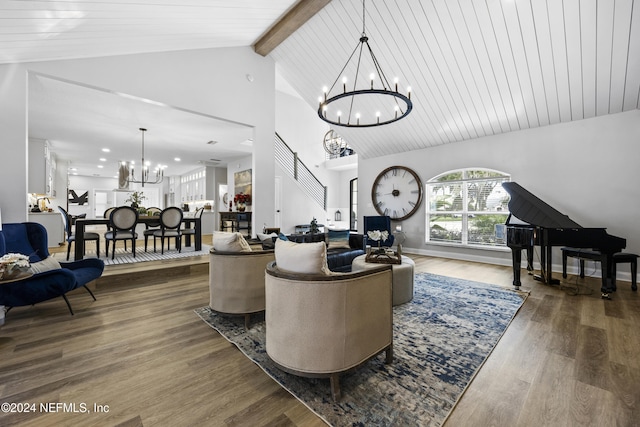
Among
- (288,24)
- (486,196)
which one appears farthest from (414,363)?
(288,24)

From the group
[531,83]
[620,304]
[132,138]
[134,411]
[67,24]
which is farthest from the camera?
[132,138]

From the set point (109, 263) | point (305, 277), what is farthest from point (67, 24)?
point (305, 277)

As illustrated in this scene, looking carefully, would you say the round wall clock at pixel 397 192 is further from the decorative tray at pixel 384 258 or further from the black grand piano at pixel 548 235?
the decorative tray at pixel 384 258

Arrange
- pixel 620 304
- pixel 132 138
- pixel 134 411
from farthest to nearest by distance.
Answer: pixel 132 138 < pixel 620 304 < pixel 134 411

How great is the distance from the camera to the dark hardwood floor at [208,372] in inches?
59.1

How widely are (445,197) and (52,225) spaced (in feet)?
31.6

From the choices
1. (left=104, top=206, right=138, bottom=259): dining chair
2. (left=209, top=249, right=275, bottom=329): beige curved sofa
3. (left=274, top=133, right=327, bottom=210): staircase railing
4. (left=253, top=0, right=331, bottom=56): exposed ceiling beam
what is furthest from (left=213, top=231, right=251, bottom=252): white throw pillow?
(left=274, top=133, right=327, bottom=210): staircase railing

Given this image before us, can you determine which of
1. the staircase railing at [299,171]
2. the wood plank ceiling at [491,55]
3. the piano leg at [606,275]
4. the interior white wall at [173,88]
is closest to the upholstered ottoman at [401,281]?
the piano leg at [606,275]

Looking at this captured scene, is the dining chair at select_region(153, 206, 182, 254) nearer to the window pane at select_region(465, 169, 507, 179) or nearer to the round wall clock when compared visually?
the round wall clock

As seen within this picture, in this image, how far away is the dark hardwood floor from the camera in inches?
59.1

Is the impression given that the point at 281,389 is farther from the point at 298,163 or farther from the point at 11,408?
the point at 298,163

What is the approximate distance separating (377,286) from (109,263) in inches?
189

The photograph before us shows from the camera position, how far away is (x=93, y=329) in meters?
2.56

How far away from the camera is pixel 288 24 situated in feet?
15.1
